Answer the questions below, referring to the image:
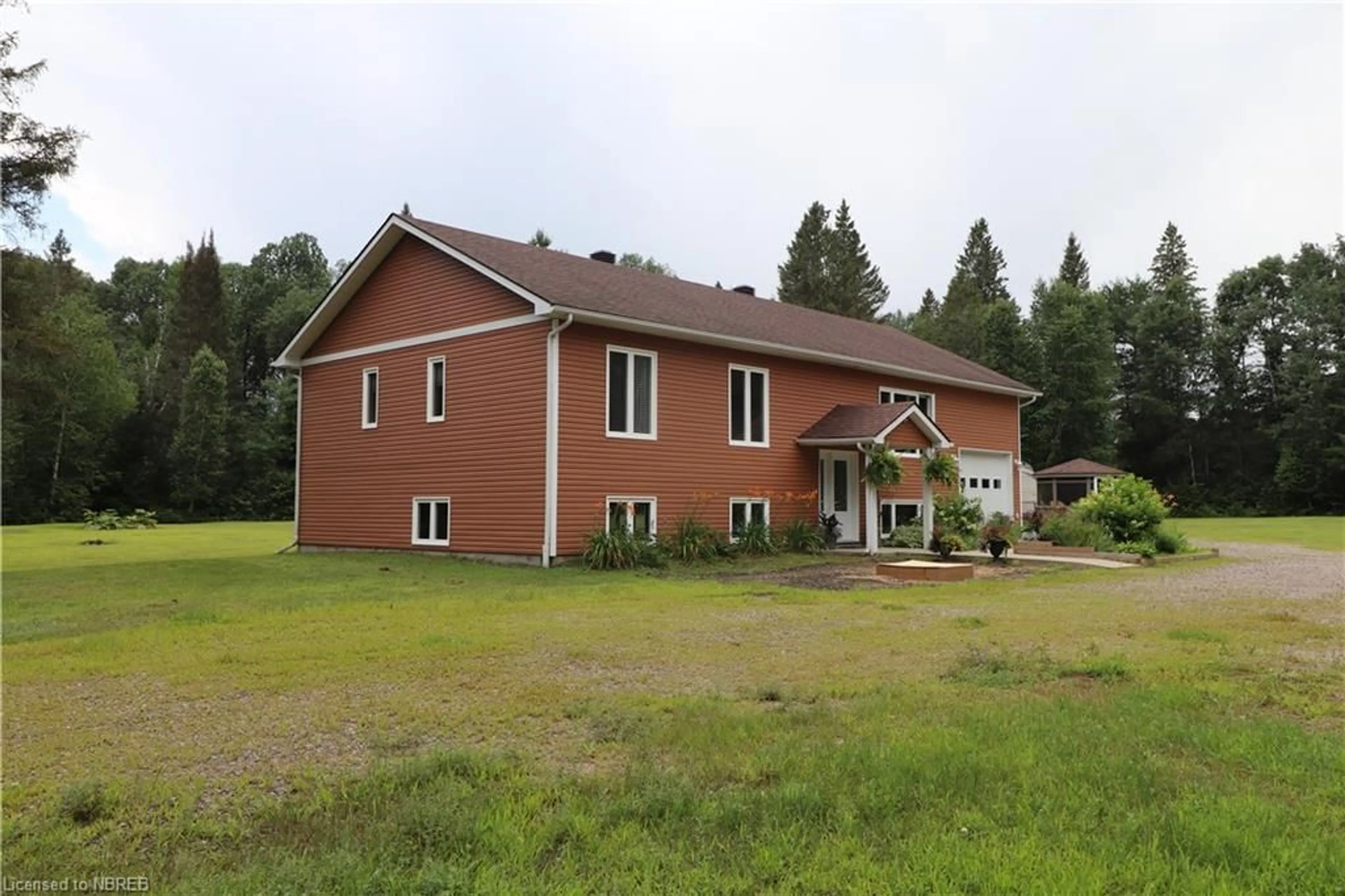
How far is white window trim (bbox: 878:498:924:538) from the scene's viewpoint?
2219 cm

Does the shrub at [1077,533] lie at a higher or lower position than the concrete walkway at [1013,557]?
higher

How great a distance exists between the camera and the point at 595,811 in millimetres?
3637

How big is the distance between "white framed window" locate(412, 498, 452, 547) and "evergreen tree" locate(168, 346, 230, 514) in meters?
32.7

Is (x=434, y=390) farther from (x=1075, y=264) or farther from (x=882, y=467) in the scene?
(x=1075, y=264)

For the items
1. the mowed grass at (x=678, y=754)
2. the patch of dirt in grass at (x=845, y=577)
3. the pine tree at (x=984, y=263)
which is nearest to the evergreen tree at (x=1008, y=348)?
the pine tree at (x=984, y=263)

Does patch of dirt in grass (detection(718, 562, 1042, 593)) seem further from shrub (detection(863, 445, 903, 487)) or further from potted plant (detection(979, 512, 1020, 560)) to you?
shrub (detection(863, 445, 903, 487))

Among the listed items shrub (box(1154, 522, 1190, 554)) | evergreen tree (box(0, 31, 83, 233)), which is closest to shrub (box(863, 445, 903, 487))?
shrub (box(1154, 522, 1190, 554))

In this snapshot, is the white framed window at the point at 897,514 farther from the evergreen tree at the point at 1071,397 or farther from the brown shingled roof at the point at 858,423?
the evergreen tree at the point at 1071,397

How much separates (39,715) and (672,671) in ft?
13.0

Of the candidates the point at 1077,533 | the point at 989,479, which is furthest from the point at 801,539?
the point at 989,479

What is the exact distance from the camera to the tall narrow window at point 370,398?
19.6 metres

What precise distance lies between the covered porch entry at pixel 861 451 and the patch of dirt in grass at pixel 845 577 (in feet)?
11.5

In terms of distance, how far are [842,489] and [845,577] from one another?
24.7ft

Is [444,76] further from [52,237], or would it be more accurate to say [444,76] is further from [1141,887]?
[1141,887]
